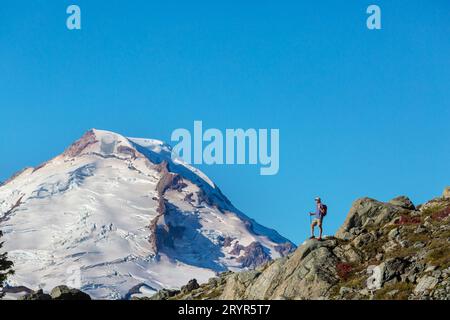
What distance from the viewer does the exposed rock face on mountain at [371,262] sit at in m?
40.8

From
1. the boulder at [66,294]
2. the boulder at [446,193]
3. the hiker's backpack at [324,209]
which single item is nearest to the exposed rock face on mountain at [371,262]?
the boulder at [446,193]

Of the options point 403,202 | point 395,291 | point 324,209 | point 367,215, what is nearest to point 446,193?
point 403,202

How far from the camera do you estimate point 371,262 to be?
46719 mm

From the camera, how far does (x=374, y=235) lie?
5047 cm

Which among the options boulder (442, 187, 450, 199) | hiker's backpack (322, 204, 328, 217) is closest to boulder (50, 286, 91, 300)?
hiker's backpack (322, 204, 328, 217)

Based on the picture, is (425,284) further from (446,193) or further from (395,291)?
(446,193)

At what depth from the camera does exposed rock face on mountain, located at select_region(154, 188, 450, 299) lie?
134ft

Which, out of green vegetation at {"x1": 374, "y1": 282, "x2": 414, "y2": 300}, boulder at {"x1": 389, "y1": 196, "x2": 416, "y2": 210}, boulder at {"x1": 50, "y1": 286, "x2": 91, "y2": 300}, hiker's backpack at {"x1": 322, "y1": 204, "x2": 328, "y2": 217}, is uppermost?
boulder at {"x1": 389, "y1": 196, "x2": 416, "y2": 210}

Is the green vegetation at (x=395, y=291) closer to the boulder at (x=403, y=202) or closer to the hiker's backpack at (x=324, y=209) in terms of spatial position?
the hiker's backpack at (x=324, y=209)

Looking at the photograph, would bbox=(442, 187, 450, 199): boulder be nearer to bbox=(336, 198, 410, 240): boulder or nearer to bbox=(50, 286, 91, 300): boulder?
bbox=(336, 198, 410, 240): boulder

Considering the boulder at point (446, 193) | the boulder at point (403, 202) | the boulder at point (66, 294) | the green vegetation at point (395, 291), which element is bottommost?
the boulder at point (66, 294)

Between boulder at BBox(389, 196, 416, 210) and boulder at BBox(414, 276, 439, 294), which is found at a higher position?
boulder at BBox(389, 196, 416, 210)
